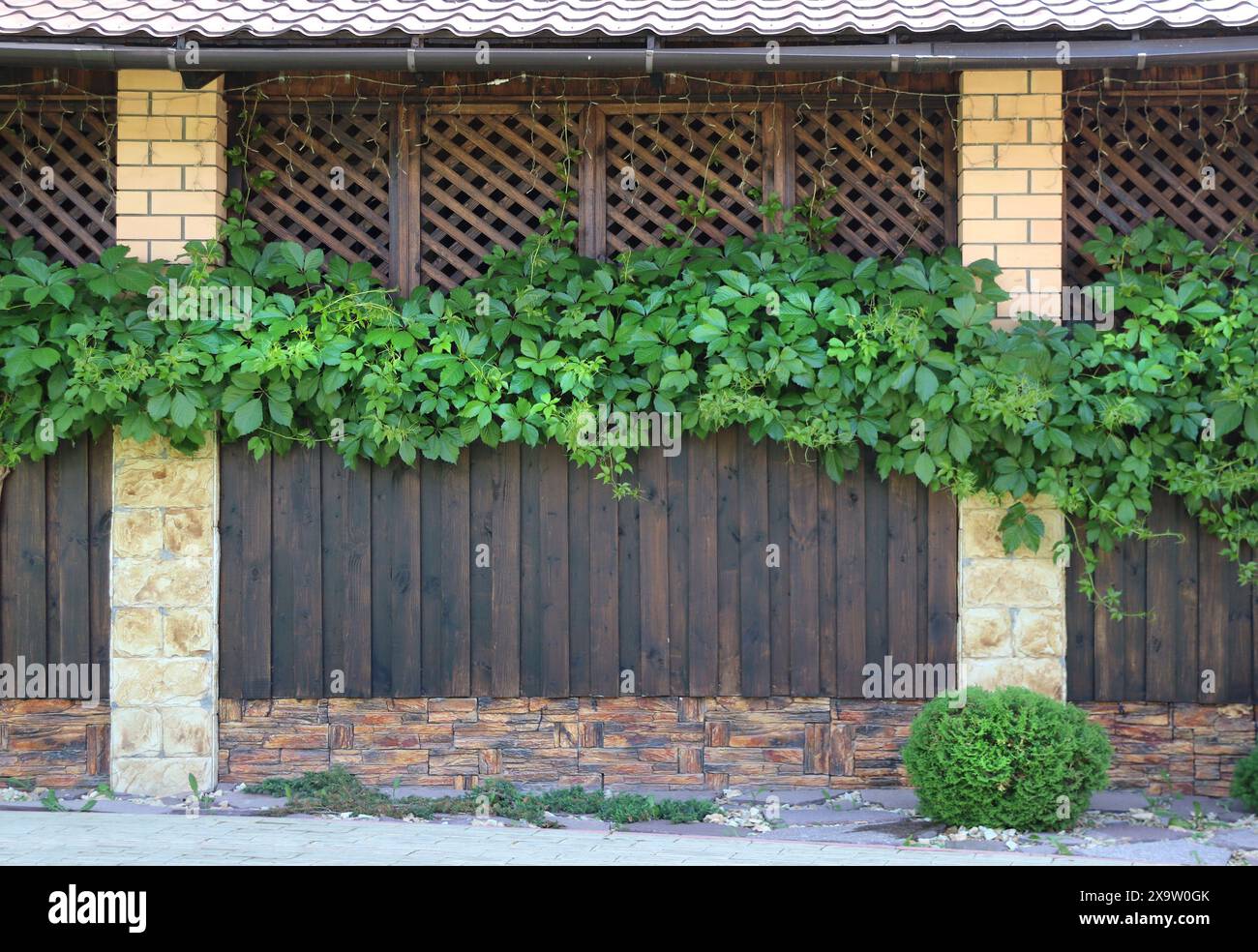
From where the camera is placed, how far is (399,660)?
6.91 m

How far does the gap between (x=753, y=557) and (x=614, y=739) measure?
4.33 ft

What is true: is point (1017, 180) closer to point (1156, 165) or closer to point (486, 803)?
point (1156, 165)

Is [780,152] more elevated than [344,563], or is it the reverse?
[780,152]

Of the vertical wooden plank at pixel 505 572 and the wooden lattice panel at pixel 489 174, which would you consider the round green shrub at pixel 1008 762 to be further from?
the wooden lattice panel at pixel 489 174

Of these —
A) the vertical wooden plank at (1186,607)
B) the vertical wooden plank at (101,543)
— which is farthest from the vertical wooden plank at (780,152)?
the vertical wooden plank at (101,543)

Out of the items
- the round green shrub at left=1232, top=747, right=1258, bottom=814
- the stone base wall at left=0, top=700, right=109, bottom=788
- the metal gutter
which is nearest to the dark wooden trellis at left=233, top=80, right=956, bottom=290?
the metal gutter

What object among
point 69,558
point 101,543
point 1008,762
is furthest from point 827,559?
point 69,558

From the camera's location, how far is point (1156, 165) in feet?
22.6

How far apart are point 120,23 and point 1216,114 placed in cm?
614

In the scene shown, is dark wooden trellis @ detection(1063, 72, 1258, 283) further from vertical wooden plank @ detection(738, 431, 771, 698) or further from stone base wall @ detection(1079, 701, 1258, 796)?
stone base wall @ detection(1079, 701, 1258, 796)

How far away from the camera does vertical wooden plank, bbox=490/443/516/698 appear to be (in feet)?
22.6

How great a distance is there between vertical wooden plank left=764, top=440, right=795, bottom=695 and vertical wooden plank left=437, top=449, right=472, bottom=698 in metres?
1.74

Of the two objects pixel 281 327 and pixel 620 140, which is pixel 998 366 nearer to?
pixel 620 140

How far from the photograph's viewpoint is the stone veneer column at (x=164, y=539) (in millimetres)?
6812
